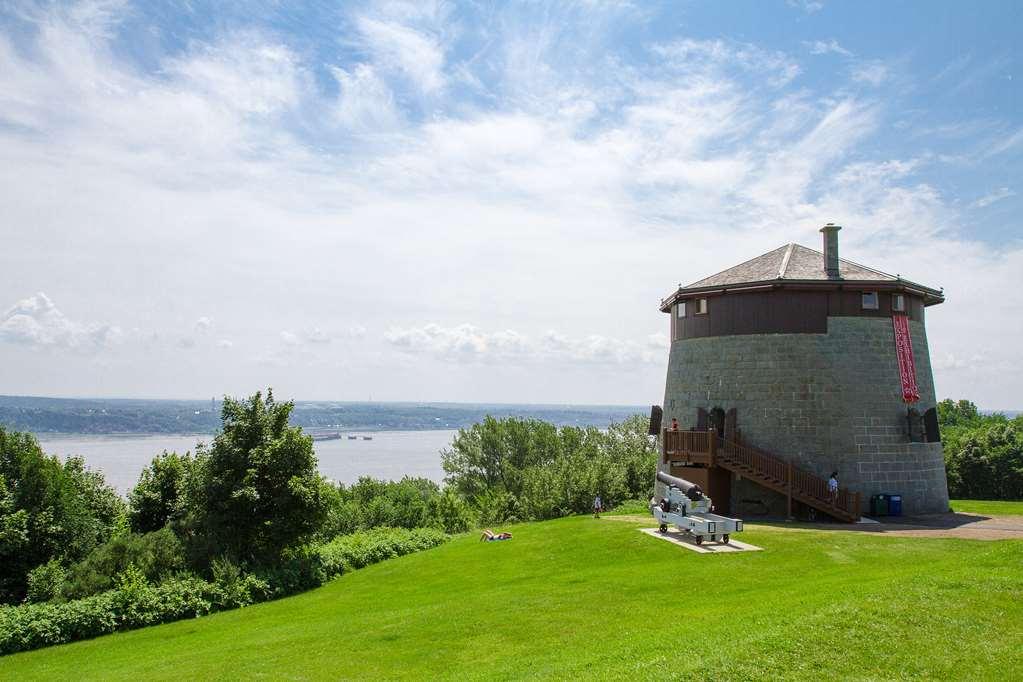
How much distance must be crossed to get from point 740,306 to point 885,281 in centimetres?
497

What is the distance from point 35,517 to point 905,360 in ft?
99.8

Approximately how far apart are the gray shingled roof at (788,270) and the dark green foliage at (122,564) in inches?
799

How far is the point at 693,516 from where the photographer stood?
2033 cm

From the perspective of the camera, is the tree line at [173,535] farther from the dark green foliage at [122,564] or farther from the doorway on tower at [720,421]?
the doorway on tower at [720,421]

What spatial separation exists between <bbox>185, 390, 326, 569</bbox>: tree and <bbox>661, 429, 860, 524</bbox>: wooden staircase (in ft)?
41.6

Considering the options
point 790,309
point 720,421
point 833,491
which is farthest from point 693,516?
point 790,309

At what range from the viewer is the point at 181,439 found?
177750mm

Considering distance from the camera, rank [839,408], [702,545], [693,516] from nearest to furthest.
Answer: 1. [702,545]
2. [693,516]
3. [839,408]

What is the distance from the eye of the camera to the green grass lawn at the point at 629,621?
9.39 meters

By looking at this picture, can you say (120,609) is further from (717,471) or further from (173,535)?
(717,471)

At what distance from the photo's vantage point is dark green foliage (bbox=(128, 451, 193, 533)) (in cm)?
2877

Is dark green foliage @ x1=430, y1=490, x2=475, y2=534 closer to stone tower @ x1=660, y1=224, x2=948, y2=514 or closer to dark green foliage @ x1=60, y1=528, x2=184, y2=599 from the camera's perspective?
stone tower @ x1=660, y1=224, x2=948, y2=514

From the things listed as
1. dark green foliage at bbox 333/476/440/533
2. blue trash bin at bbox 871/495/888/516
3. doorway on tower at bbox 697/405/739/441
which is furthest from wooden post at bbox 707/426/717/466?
dark green foliage at bbox 333/476/440/533

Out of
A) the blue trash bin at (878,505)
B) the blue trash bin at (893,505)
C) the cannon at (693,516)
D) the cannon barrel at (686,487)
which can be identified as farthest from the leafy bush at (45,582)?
the blue trash bin at (893,505)
